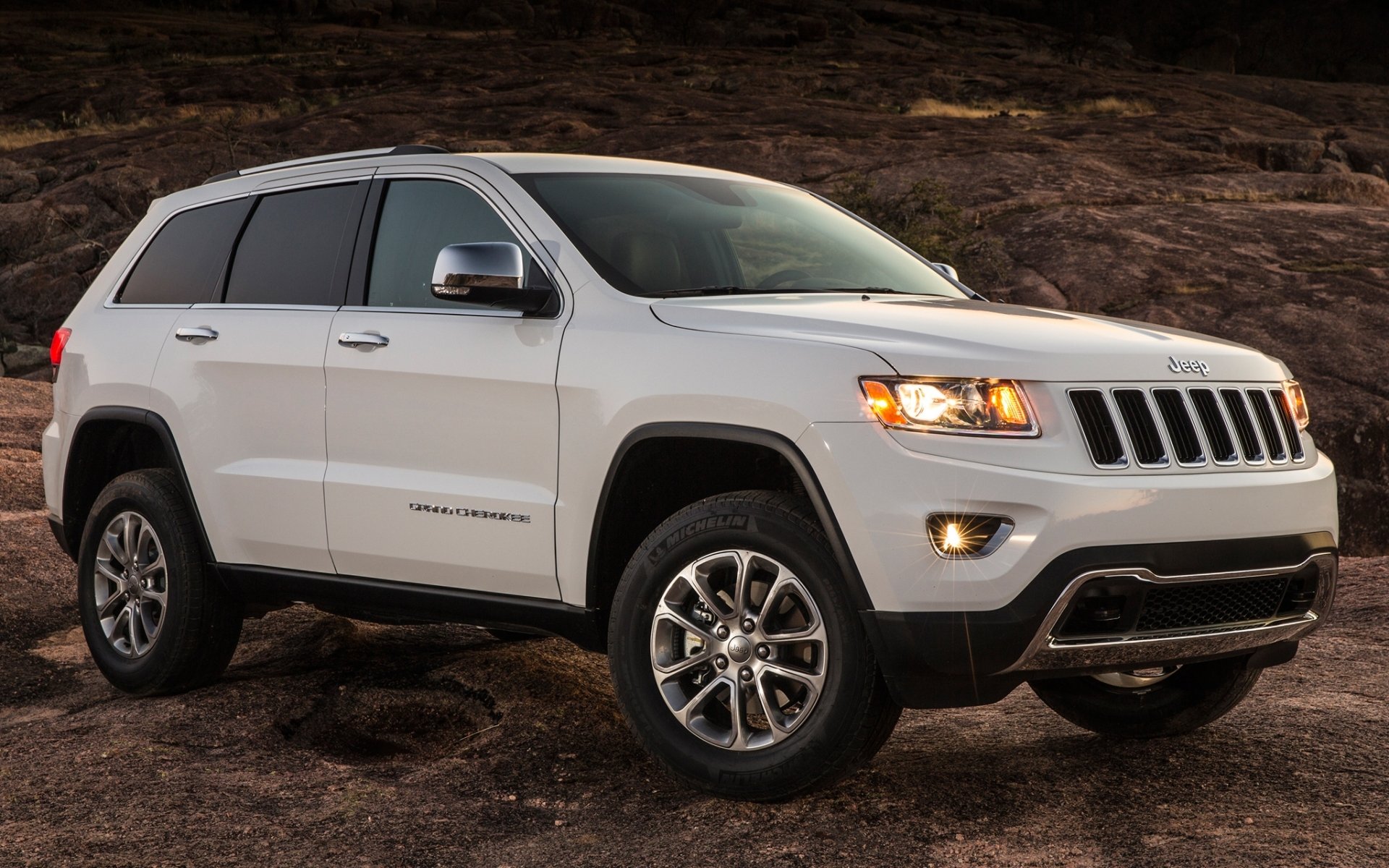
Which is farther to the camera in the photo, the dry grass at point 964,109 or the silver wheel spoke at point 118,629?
the dry grass at point 964,109

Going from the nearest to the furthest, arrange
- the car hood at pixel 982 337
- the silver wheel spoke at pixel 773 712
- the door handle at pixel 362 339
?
the car hood at pixel 982 337, the silver wheel spoke at pixel 773 712, the door handle at pixel 362 339

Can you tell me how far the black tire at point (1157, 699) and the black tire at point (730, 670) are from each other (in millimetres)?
1162

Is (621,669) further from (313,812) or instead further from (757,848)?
(313,812)

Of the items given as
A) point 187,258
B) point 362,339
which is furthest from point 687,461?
point 187,258

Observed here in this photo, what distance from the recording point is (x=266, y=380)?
509 cm

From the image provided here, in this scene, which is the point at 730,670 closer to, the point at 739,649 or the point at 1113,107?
the point at 739,649

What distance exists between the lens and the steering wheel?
478 centimetres

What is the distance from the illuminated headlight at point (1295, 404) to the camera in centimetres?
425

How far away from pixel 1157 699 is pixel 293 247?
349 centimetres

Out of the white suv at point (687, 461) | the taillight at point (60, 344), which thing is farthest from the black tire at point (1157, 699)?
the taillight at point (60, 344)

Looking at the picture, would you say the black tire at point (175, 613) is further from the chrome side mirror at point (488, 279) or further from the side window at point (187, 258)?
the chrome side mirror at point (488, 279)

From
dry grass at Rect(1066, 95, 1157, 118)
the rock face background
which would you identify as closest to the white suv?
the rock face background

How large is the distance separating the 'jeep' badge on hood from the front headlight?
1.75 feet

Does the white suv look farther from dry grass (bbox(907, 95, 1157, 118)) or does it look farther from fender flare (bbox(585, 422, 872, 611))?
dry grass (bbox(907, 95, 1157, 118))
